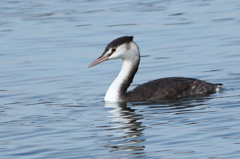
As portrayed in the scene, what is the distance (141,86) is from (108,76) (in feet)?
7.04

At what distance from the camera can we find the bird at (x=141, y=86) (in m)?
12.7

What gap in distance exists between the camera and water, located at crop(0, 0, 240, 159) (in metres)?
9.62

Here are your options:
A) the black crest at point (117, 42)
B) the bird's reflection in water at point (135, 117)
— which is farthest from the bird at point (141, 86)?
the bird's reflection in water at point (135, 117)

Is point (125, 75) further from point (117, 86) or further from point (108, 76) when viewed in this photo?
point (108, 76)

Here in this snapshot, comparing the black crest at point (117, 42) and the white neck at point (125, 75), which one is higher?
the black crest at point (117, 42)

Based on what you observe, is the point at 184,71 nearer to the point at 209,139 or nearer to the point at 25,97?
the point at 25,97

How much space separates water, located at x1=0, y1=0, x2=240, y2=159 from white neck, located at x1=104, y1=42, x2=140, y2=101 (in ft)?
0.89

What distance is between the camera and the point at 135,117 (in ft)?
37.3

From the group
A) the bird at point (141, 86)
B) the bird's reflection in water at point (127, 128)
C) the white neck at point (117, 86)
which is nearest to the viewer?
the bird's reflection in water at point (127, 128)

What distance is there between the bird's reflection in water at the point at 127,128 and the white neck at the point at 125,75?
206 mm

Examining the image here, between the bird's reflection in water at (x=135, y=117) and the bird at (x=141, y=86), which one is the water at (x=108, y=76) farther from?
the bird at (x=141, y=86)

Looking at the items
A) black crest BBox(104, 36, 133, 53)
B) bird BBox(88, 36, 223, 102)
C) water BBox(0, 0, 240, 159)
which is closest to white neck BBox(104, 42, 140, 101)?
bird BBox(88, 36, 223, 102)

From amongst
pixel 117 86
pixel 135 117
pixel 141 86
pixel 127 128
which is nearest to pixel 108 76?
pixel 117 86

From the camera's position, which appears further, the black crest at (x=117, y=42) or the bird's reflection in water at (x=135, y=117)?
the black crest at (x=117, y=42)
